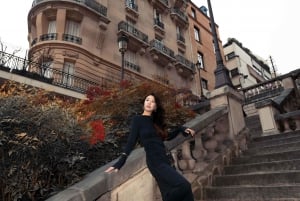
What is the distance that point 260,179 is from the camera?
378cm

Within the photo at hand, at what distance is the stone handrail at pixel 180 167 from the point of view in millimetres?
2758

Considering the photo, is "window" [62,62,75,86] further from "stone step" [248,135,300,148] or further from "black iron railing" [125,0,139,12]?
"stone step" [248,135,300,148]

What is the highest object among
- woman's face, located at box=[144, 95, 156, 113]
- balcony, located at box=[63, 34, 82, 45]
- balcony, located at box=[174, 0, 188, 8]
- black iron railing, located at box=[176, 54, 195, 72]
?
balcony, located at box=[174, 0, 188, 8]

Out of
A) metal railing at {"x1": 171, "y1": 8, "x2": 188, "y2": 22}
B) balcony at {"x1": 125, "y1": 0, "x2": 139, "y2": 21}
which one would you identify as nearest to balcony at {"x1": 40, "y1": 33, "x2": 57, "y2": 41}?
balcony at {"x1": 125, "y1": 0, "x2": 139, "y2": 21}

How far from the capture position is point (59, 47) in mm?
17125

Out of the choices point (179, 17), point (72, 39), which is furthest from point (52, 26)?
point (179, 17)

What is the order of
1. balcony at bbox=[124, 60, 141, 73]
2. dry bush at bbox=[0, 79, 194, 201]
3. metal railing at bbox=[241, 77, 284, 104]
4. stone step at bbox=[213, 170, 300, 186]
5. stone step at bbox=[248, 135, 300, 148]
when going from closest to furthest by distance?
dry bush at bbox=[0, 79, 194, 201] < stone step at bbox=[213, 170, 300, 186] < stone step at bbox=[248, 135, 300, 148] < metal railing at bbox=[241, 77, 284, 104] < balcony at bbox=[124, 60, 141, 73]

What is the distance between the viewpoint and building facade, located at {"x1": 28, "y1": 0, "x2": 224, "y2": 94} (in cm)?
1719

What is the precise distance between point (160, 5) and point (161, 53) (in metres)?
6.56

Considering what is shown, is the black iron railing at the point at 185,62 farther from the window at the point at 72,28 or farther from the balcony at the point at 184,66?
the window at the point at 72,28

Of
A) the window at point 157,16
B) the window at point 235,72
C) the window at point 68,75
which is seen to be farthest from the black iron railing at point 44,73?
the window at point 235,72

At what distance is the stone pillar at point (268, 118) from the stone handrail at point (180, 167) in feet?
7.26

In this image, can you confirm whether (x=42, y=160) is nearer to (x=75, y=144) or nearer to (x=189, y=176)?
(x=75, y=144)

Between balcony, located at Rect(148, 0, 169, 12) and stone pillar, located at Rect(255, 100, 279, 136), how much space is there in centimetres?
2099
